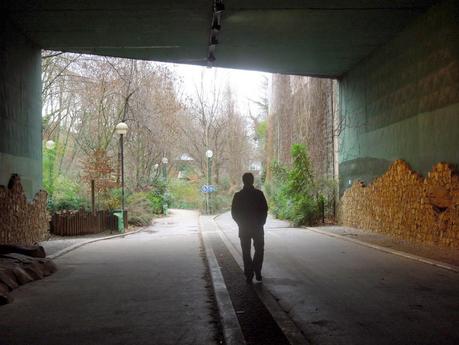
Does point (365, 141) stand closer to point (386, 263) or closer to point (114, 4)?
point (386, 263)

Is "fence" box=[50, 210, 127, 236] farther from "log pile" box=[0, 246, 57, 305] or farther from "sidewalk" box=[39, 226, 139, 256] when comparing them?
"log pile" box=[0, 246, 57, 305]

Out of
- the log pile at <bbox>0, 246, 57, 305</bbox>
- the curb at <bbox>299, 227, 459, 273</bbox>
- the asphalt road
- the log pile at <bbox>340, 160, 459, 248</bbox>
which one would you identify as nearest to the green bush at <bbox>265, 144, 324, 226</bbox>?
the log pile at <bbox>340, 160, 459, 248</bbox>

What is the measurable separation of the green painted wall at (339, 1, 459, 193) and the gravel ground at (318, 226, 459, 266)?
207cm

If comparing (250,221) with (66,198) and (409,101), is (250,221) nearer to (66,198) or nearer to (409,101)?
(409,101)

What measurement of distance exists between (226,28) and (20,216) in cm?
787

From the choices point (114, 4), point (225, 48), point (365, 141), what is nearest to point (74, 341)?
point (114, 4)

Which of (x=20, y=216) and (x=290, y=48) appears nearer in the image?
(x=20, y=216)

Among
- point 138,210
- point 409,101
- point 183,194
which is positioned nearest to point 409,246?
point 409,101

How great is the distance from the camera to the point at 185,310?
6535 mm

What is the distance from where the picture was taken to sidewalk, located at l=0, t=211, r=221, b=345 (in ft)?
17.8

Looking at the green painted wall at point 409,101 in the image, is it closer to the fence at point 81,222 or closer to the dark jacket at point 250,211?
the dark jacket at point 250,211

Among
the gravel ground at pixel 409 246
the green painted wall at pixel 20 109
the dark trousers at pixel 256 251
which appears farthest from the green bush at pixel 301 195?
the dark trousers at pixel 256 251

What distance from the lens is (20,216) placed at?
14141mm

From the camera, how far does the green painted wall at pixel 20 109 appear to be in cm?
1321
